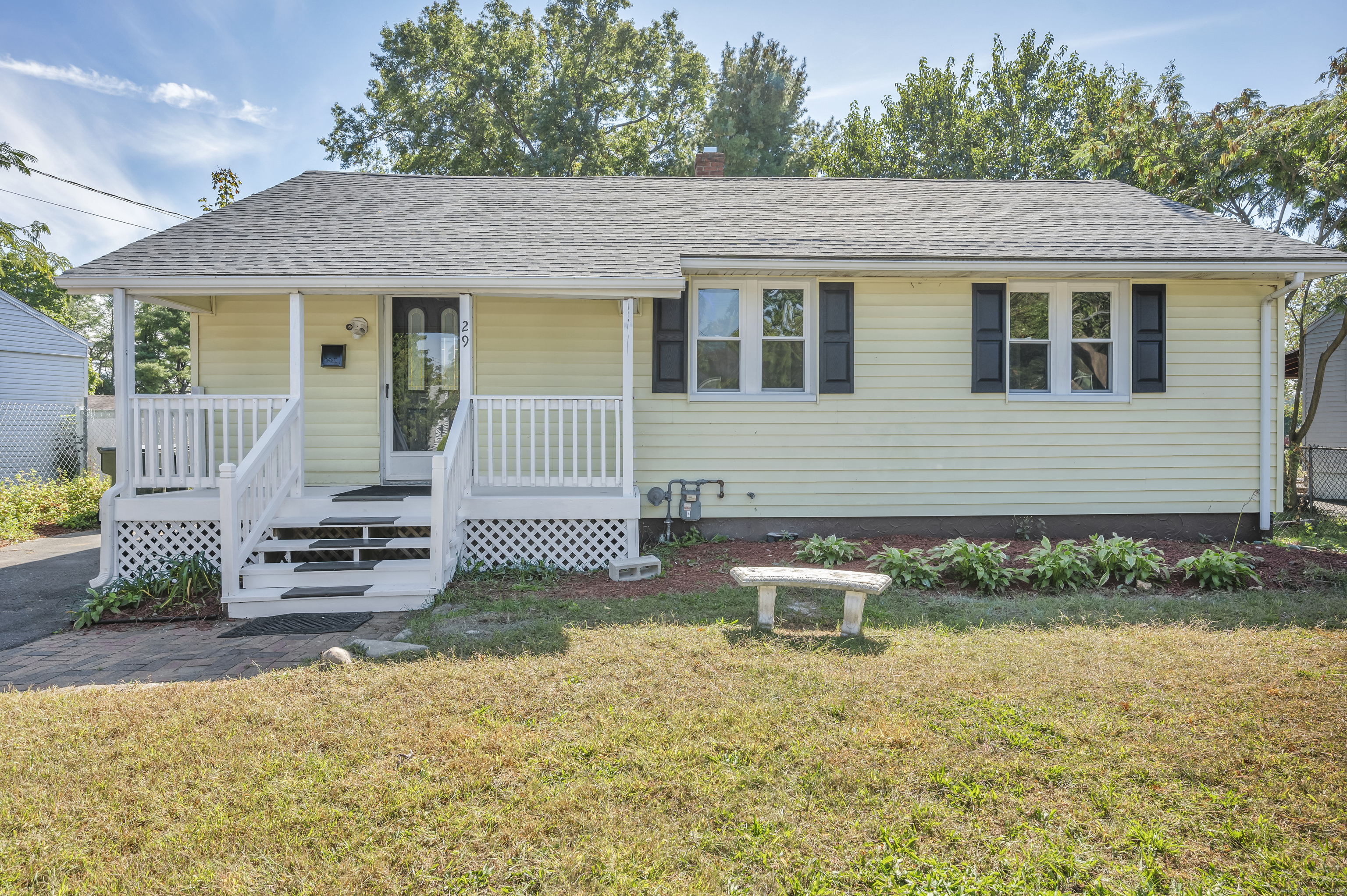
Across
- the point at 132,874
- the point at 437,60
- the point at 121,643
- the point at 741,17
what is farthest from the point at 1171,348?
the point at 437,60

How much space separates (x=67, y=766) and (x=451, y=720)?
153 cm

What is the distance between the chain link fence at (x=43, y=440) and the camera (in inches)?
501

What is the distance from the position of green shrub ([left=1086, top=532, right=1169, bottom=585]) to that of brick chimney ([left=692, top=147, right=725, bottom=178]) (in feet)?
27.0

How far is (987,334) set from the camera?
25.1 ft

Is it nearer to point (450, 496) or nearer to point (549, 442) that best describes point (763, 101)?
point (549, 442)

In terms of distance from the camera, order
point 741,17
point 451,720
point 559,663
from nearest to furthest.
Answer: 1. point 451,720
2. point 559,663
3. point 741,17

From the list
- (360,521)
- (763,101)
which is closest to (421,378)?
(360,521)

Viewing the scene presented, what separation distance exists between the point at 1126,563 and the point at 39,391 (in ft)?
77.7

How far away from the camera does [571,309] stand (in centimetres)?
761

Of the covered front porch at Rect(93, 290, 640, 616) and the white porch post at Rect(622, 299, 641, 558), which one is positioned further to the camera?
the white porch post at Rect(622, 299, 641, 558)

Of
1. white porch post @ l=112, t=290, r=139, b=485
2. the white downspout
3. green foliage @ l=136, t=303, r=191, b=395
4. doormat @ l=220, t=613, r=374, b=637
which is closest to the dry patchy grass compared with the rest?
doormat @ l=220, t=613, r=374, b=637

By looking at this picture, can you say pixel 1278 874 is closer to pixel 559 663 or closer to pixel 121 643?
pixel 559 663

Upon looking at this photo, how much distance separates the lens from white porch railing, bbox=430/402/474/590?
557 centimetres

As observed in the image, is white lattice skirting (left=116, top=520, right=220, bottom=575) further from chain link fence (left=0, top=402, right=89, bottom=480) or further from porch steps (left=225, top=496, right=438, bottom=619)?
chain link fence (left=0, top=402, right=89, bottom=480)
